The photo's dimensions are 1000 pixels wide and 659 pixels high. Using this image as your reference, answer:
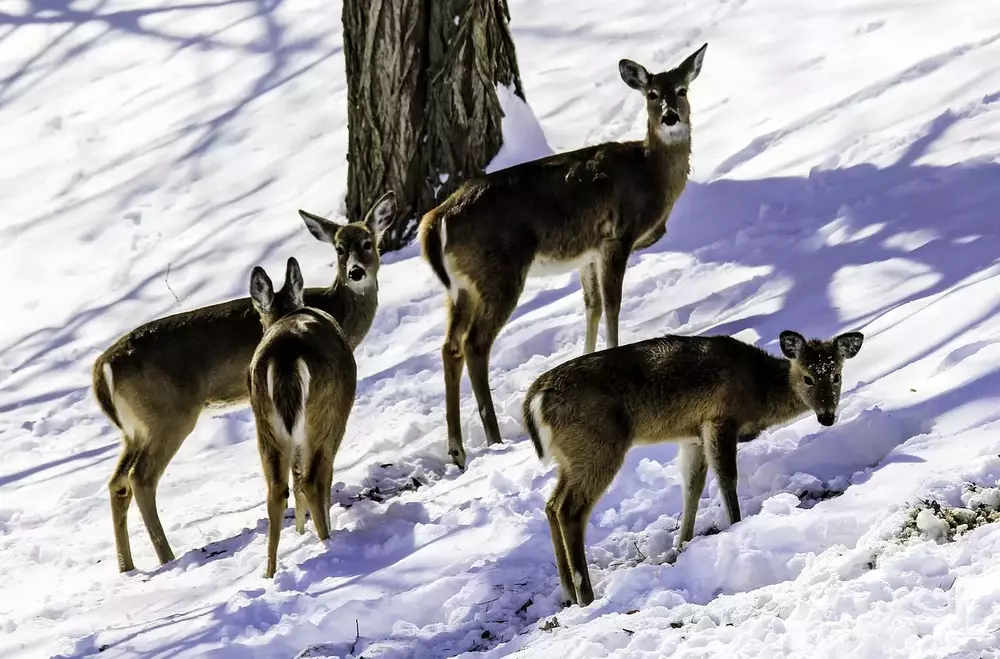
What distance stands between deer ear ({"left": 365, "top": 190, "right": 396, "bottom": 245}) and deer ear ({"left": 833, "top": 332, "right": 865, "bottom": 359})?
354 cm

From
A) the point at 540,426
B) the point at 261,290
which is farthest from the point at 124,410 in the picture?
the point at 540,426

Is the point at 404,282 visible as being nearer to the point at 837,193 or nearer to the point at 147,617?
the point at 837,193

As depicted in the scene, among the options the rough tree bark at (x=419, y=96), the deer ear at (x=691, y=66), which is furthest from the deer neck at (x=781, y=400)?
the rough tree bark at (x=419, y=96)

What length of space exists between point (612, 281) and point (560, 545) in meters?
2.93

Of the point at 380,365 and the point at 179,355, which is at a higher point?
the point at 179,355

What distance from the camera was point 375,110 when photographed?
11.2 metres

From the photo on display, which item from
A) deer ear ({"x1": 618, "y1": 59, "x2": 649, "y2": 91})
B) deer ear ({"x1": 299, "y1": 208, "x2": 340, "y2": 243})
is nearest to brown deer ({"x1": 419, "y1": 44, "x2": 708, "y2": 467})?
deer ear ({"x1": 618, "y1": 59, "x2": 649, "y2": 91})

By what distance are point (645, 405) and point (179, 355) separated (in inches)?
136

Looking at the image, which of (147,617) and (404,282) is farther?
(404,282)

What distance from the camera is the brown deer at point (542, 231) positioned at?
27.7ft

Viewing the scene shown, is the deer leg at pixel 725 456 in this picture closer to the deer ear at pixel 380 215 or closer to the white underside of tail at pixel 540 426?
the white underside of tail at pixel 540 426

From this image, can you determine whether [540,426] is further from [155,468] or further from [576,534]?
[155,468]

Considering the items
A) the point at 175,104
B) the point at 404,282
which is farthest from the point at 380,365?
the point at 175,104

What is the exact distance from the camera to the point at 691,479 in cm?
651
